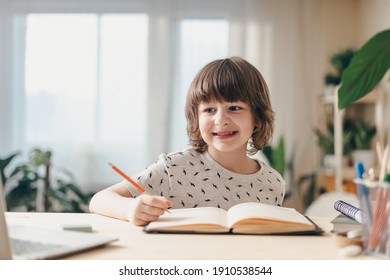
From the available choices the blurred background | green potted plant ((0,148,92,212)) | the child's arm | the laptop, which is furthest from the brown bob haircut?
the blurred background

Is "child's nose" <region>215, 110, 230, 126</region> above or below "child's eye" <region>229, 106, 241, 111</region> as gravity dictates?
below

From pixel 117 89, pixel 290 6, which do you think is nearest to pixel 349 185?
pixel 290 6

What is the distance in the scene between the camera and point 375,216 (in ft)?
1.62

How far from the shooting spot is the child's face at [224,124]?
0.86m

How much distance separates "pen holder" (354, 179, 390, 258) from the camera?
0.49 meters

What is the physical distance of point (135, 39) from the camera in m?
2.55

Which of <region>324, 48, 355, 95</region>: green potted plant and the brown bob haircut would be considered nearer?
the brown bob haircut

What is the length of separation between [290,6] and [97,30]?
964 millimetres

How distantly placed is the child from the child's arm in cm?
3

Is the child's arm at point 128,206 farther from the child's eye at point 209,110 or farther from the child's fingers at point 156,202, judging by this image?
the child's eye at point 209,110

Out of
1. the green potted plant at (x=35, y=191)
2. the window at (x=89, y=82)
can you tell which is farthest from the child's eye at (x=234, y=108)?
the window at (x=89, y=82)

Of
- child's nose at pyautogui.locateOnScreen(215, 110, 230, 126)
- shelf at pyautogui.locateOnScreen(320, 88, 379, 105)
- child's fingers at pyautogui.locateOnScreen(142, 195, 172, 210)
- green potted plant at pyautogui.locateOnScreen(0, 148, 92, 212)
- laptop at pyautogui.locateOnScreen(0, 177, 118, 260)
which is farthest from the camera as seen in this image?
shelf at pyautogui.locateOnScreen(320, 88, 379, 105)

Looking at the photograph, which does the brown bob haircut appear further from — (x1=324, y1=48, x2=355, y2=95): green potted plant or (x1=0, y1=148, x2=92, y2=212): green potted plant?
(x1=324, y1=48, x2=355, y2=95): green potted plant

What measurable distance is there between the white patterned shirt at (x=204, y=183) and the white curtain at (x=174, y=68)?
124 centimetres
